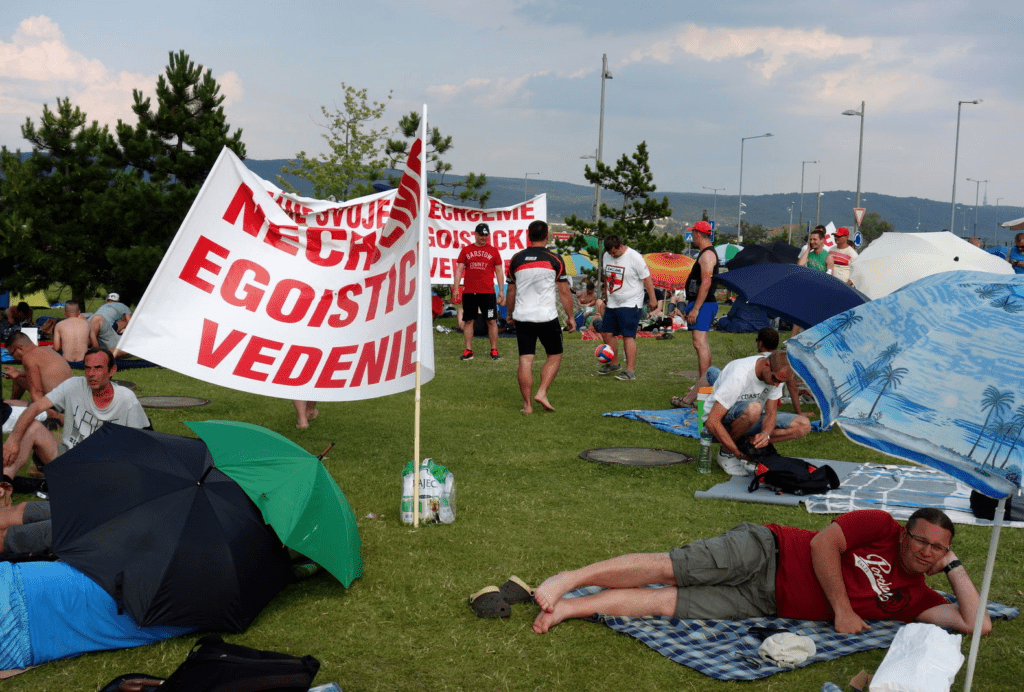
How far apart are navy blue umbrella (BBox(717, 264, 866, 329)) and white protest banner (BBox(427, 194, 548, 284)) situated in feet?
31.5

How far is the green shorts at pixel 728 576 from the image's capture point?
4.94 m

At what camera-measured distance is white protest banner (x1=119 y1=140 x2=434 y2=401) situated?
5.74 metres

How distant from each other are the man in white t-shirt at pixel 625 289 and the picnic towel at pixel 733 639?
317 inches

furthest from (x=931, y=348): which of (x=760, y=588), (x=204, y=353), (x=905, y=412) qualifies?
(x=204, y=353)

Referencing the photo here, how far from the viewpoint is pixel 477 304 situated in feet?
53.3

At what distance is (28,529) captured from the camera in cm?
496

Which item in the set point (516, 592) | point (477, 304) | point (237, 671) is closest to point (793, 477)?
point (516, 592)

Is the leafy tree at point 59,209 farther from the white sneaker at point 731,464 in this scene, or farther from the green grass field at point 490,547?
the white sneaker at point 731,464

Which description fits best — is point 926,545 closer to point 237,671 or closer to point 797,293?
point 237,671

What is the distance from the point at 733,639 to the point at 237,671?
2549 mm

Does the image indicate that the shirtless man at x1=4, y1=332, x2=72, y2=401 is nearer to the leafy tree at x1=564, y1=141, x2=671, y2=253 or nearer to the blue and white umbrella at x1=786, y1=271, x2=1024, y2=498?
the blue and white umbrella at x1=786, y1=271, x2=1024, y2=498

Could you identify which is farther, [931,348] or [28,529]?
[28,529]

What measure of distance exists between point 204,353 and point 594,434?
16.3 ft

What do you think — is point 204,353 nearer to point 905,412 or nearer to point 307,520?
point 307,520
